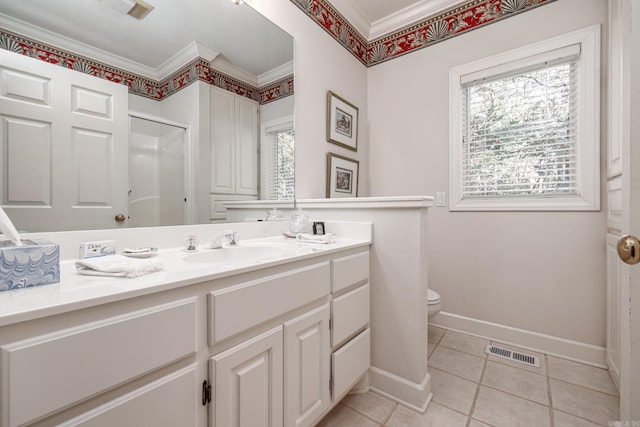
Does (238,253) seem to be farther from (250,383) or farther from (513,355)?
(513,355)

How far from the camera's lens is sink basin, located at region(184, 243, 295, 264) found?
120 centimetres

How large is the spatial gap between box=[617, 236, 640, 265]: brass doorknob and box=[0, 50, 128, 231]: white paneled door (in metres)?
1.53

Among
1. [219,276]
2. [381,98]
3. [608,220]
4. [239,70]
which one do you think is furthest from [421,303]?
[381,98]

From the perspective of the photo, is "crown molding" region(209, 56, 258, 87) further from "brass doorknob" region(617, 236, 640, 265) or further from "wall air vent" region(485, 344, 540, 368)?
"wall air vent" region(485, 344, 540, 368)

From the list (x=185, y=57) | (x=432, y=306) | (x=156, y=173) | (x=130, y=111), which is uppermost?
(x=185, y=57)

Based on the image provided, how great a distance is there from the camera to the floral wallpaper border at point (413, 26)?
6.70 ft

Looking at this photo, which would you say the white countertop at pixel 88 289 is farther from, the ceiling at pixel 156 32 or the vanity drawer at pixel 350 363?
the ceiling at pixel 156 32

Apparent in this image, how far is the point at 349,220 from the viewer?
1648 millimetres

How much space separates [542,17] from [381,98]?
125cm

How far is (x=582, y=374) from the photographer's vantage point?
5.49 ft

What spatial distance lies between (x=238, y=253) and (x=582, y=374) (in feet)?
7.18

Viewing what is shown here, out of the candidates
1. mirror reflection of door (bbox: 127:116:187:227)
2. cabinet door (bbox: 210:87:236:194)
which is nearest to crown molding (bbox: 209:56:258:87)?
cabinet door (bbox: 210:87:236:194)

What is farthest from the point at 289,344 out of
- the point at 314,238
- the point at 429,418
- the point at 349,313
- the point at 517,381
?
the point at 517,381

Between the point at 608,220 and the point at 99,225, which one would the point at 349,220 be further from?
the point at 608,220
